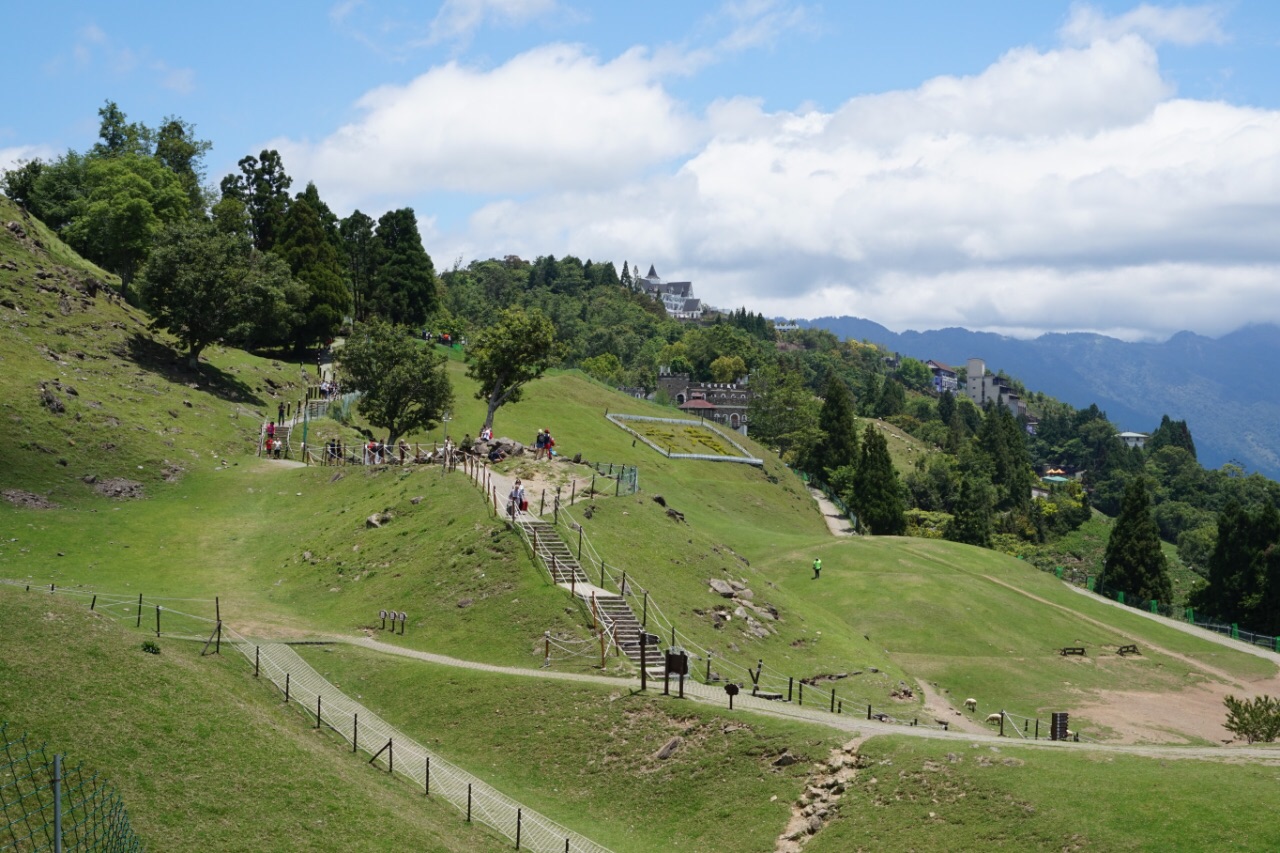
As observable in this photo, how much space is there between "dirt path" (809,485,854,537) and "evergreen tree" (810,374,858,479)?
477cm

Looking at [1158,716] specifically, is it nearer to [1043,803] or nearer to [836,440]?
[1043,803]

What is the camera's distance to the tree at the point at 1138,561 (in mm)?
99562

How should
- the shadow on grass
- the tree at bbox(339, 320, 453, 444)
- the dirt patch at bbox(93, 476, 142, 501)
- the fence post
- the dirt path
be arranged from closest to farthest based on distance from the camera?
the fence post → the dirt patch at bbox(93, 476, 142, 501) → the tree at bbox(339, 320, 453, 444) → the shadow on grass → the dirt path

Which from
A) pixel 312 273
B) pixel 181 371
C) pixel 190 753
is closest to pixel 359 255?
pixel 312 273

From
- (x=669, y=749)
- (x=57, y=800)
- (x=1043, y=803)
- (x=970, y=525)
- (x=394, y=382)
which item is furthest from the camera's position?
(x=970, y=525)

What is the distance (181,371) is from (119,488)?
73.0 feet

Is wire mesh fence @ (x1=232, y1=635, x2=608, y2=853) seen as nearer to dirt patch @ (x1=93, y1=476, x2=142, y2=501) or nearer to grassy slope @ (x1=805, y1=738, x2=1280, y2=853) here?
grassy slope @ (x1=805, y1=738, x2=1280, y2=853)

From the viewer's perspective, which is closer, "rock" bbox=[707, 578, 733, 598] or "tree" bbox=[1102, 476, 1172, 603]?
"rock" bbox=[707, 578, 733, 598]

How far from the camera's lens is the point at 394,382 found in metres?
72.9

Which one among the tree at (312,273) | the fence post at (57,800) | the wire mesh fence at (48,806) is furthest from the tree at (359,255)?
the fence post at (57,800)

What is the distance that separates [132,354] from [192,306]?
5.76 m

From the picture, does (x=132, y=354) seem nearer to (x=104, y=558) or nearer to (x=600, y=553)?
(x=104, y=558)

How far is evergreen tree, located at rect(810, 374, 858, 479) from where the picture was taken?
443 feet

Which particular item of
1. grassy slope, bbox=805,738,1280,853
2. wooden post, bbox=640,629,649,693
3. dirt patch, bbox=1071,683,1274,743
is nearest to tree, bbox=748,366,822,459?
dirt patch, bbox=1071,683,1274,743
